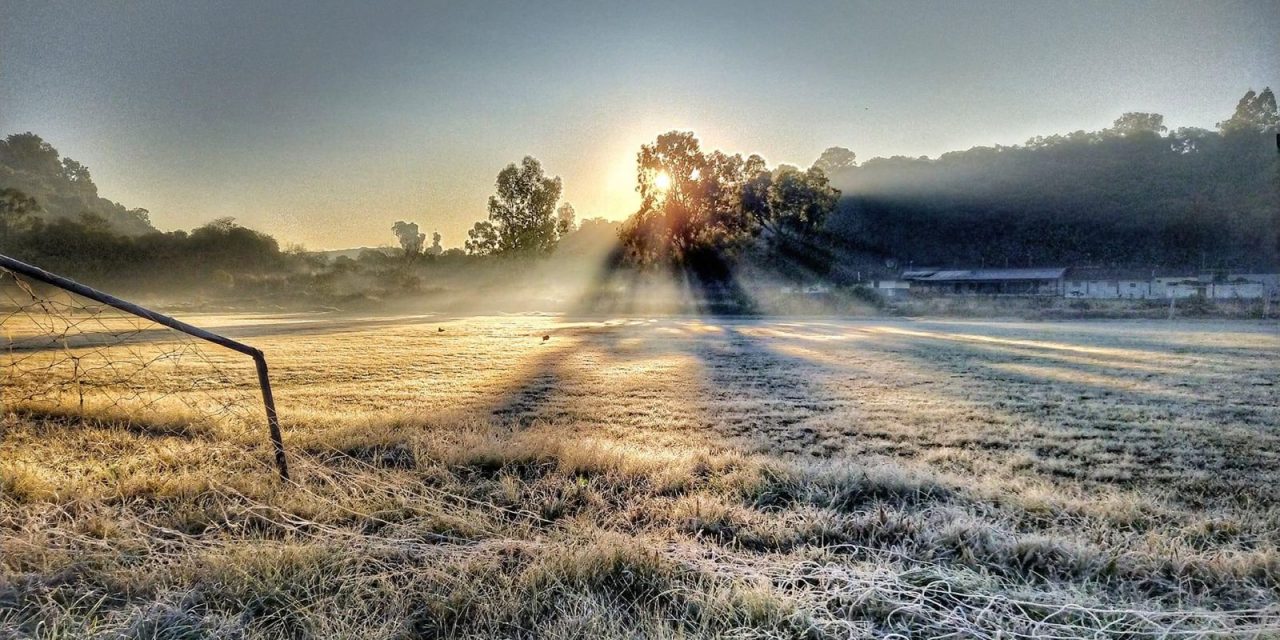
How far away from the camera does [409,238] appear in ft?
230

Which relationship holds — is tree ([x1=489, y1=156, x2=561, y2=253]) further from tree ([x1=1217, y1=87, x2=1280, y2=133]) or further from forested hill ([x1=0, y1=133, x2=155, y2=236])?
tree ([x1=1217, y1=87, x2=1280, y2=133])

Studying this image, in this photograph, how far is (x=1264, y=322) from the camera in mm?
26500

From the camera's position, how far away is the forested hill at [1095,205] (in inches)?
2628

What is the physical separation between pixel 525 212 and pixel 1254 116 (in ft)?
373

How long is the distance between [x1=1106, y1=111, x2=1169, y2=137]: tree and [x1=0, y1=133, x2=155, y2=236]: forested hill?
139365 mm

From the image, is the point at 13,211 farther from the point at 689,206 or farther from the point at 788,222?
the point at 788,222

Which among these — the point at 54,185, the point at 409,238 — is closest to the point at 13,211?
the point at 54,185

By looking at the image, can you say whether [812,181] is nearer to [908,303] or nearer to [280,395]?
[908,303]

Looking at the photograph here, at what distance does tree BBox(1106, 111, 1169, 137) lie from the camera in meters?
92.5

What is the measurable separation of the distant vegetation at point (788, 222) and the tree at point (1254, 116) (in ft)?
1.02

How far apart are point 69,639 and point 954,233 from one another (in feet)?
299

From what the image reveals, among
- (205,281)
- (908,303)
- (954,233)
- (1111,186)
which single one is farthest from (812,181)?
(1111,186)

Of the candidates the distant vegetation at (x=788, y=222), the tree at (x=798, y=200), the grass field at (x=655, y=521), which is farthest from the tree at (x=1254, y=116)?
the grass field at (x=655, y=521)

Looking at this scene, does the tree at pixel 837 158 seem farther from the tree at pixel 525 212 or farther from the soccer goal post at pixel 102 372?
the soccer goal post at pixel 102 372
